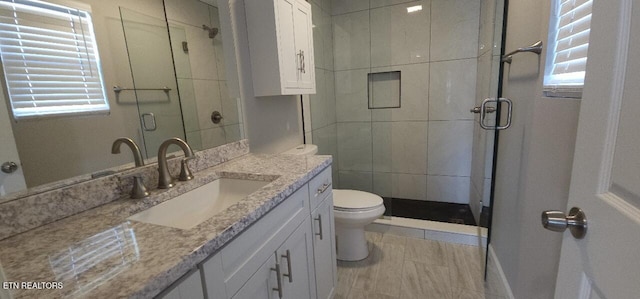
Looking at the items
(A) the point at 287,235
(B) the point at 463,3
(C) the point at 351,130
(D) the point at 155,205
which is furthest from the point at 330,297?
(B) the point at 463,3

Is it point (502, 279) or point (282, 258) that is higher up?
point (282, 258)

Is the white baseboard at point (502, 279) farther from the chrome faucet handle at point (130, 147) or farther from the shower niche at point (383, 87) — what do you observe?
the chrome faucet handle at point (130, 147)

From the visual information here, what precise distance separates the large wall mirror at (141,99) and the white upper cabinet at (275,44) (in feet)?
0.49

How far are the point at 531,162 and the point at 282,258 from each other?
3.88 ft

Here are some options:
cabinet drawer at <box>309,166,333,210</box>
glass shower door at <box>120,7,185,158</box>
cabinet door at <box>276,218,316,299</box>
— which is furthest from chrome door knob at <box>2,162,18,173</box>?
cabinet drawer at <box>309,166,333,210</box>

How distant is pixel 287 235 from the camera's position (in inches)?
41.5

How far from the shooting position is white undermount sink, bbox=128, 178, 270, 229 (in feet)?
3.17

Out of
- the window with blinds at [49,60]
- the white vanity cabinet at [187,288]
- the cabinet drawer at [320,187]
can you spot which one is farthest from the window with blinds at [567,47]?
the window with blinds at [49,60]

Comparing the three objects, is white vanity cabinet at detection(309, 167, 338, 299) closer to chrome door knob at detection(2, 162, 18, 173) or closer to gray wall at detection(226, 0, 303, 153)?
gray wall at detection(226, 0, 303, 153)

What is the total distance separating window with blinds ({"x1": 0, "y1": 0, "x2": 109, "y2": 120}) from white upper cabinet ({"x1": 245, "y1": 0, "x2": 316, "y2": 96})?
820 millimetres

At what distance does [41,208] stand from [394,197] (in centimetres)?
280

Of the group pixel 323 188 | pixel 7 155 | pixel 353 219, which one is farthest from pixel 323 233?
pixel 7 155

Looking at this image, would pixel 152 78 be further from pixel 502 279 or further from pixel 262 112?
pixel 502 279

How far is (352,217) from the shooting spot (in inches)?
73.5
